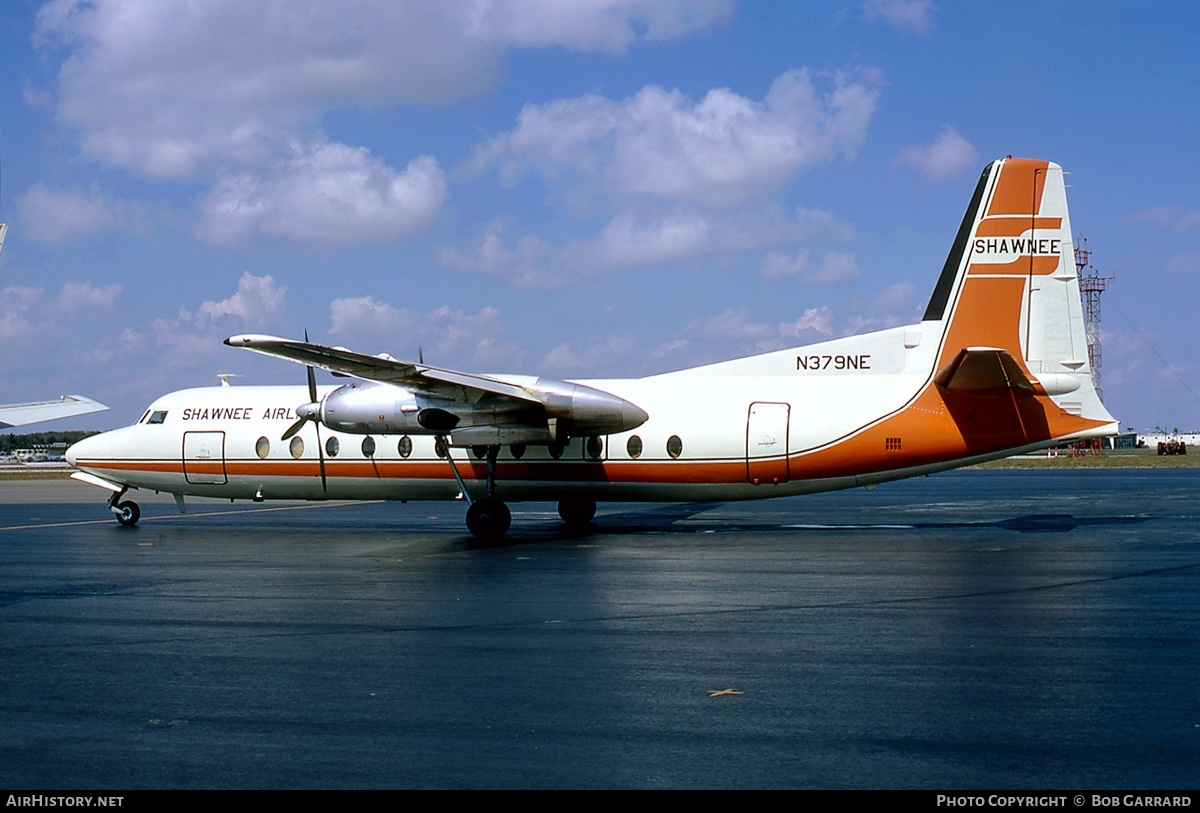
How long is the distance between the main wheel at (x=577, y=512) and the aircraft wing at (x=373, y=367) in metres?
3.89

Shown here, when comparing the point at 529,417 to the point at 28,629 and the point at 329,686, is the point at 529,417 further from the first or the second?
the point at 329,686

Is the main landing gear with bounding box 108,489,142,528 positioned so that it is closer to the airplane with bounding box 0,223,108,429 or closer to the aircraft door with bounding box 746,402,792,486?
the airplane with bounding box 0,223,108,429

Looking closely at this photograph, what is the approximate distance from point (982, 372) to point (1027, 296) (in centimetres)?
200

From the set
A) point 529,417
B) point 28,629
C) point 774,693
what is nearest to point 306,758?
point 774,693

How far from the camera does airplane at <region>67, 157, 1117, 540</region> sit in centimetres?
2147

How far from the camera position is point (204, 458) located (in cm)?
2666

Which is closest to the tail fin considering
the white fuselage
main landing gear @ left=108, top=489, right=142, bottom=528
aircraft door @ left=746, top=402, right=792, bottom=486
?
the white fuselage

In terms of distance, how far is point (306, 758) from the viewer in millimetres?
6938

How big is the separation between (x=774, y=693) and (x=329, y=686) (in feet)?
11.8

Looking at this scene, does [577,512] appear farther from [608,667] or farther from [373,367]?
[608,667]

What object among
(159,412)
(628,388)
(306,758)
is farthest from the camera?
(159,412)

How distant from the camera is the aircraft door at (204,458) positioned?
2653 cm

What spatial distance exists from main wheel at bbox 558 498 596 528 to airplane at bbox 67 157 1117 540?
47mm

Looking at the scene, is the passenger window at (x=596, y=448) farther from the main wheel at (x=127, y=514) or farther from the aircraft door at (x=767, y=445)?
the main wheel at (x=127, y=514)
